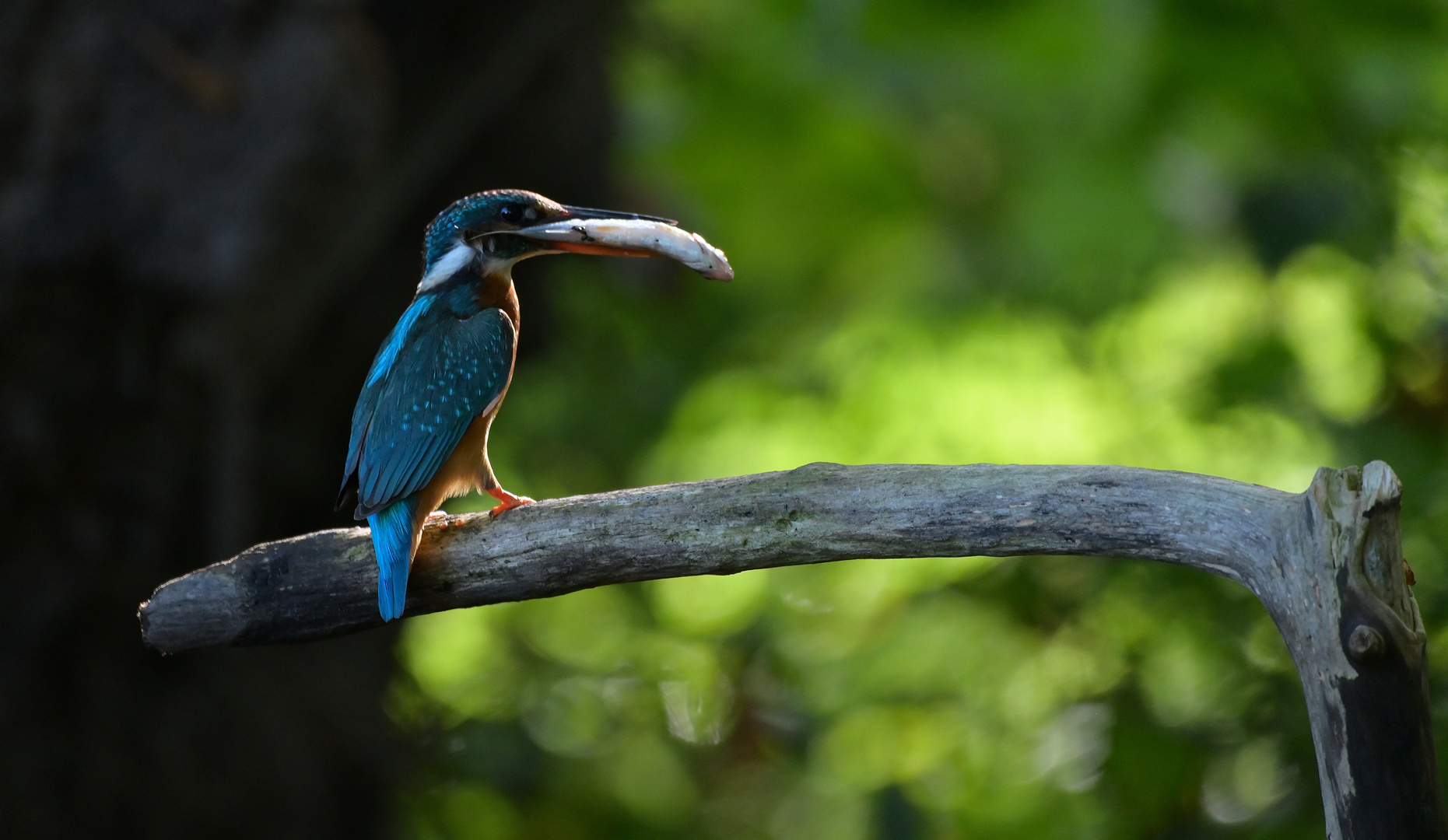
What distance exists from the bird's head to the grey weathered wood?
0.47 meters

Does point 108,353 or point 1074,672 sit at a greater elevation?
point 108,353

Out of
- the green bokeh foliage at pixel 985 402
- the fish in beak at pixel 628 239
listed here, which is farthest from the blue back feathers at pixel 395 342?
the green bokeh foliage at pixel 985 402

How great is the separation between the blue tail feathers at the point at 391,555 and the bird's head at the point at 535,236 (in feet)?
2.02

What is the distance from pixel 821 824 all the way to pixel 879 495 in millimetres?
3308

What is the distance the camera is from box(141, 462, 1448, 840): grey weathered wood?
1311 millimetres

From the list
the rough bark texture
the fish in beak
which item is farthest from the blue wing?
the rough bark texture

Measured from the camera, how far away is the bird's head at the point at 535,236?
2.03 m

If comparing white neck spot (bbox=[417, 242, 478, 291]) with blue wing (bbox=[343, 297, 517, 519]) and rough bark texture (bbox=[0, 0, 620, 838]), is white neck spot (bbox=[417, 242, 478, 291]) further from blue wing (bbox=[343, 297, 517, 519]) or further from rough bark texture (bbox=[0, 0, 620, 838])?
rough bark texture (bbox=[0, 0, 620, 838])

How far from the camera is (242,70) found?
11.3 feet

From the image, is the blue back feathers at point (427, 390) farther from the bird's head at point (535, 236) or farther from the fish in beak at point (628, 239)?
the fish in beak at point (628, 239)

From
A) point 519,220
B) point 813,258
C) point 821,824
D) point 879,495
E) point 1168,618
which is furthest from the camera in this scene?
point 813,258

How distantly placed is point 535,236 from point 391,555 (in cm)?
73

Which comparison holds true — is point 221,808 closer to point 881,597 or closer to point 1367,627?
point 881,597

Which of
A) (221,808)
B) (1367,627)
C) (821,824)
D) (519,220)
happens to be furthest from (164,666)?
(1367,627)
